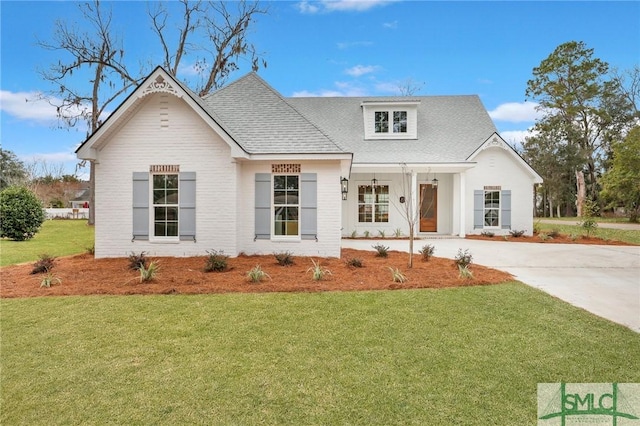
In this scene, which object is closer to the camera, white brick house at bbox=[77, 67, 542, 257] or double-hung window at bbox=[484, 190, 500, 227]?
white brick house at bbox=[77, 67, 542, 257]

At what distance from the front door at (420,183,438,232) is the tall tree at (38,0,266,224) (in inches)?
539

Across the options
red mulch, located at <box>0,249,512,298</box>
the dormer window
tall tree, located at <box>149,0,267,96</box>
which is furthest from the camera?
tall tree, located at <box>149,0,267,96</box>

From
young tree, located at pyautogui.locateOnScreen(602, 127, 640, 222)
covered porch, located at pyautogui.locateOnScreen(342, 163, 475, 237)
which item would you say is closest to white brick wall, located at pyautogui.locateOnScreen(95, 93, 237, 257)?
covered porch, located at pyautogui.locateOnScreen(342, 163, 475, 237)

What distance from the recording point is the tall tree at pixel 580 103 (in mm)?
31125

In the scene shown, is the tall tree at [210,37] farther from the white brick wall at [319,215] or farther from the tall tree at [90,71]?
the white brick wall at [319,215]

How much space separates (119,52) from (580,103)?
37.5 meters

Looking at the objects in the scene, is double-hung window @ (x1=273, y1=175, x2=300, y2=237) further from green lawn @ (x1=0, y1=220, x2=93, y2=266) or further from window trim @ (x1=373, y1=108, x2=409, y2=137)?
window trim @ (x1=373, y1=108, x2=409, y2=137)

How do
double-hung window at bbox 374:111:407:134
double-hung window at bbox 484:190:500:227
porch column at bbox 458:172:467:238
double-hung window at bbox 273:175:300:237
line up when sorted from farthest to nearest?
1. double-hung window at bbox 374:111:407:134
2. double-hung window at bbox 484:190:500:227
3. porch column at bbox 458:172:467:238
4. double-hung window at bbox 273:175:300:237

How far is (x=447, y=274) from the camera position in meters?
7.67

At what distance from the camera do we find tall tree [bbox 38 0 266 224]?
76.1 feet

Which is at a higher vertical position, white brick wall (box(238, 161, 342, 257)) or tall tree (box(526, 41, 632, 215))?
tall tree (box(526, 41, 632, 215))

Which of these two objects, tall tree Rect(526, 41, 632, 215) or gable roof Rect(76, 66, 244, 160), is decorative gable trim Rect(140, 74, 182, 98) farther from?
tall tree Rect(526, 41, 632, 215)

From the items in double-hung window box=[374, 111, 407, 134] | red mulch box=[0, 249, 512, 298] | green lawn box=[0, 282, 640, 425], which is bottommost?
green lawn box=[0, 282, 640, 425]

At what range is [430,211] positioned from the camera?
1717cm
